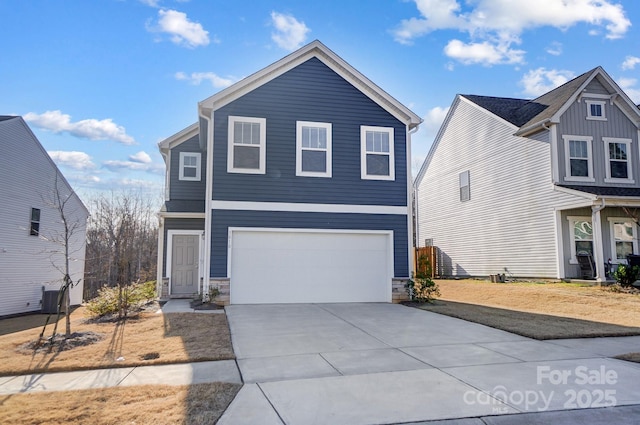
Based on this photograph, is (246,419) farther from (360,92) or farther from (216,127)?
(360,92)

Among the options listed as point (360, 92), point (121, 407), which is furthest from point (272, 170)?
point (121, 407)

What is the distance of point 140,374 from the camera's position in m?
5.66

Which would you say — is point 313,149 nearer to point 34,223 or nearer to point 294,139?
point 294,139

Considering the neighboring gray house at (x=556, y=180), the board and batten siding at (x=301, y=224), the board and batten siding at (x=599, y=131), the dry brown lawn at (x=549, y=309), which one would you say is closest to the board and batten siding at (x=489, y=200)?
the neighboring gray house at (x=556, y=180)

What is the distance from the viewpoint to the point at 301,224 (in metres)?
12.5

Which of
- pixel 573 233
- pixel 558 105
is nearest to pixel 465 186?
pixel 558 105

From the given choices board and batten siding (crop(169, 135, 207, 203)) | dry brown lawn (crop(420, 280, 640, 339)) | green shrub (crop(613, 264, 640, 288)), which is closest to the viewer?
dry brown lawn (crop(420, 280, 640, 339))

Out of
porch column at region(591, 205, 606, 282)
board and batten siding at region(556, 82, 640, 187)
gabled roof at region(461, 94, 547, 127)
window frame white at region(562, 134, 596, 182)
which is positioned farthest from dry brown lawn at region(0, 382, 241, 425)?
gabled roof at region(461, 94, 547, 127)

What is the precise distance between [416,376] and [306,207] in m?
7.67

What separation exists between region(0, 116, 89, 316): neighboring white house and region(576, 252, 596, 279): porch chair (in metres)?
18.0

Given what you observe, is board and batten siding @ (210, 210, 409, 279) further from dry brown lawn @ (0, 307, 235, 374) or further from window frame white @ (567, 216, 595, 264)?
window frame white @ (567, 216, 595, 264)

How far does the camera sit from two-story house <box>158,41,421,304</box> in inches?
477

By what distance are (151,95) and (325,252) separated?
818cm

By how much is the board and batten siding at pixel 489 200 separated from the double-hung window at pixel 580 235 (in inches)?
30.3
